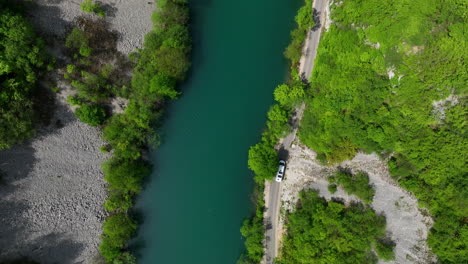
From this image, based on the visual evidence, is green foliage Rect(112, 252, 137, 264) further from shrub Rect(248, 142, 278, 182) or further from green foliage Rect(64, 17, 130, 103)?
green foliage Rect(64, 17, 130, 103)

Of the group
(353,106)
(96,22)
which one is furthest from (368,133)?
(96,22)

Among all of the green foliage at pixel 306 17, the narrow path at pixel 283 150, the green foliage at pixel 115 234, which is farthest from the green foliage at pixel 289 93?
the green foliage at pixel 115 234

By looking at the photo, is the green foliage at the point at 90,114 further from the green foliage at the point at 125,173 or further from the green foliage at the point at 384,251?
the green foliage at the point at 384,251

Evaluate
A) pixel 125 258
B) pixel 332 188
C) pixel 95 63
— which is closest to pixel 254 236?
pixel 332 188

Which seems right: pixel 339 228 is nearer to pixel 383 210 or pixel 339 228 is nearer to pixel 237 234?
pixel 383 210

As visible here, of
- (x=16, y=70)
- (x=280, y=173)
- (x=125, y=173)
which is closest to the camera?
(x=16, y=70)

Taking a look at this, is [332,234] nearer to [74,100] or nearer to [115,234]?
[115,234]
